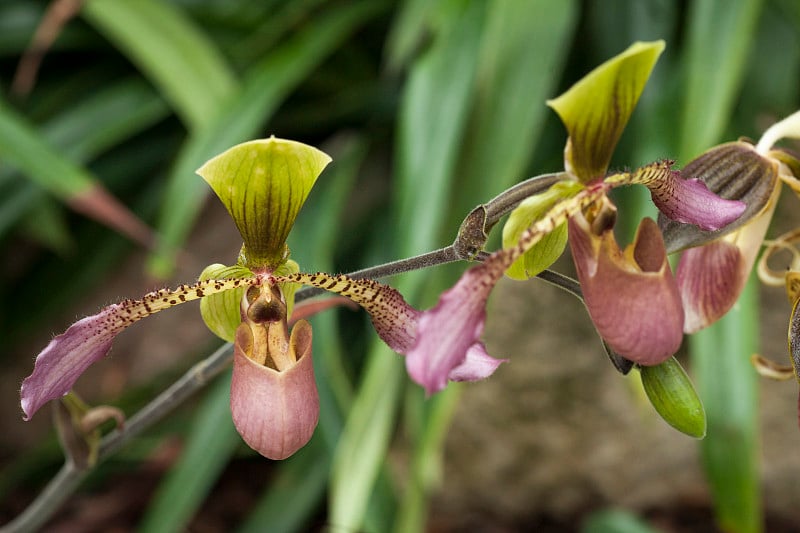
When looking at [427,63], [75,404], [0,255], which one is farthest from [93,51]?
[75,404]

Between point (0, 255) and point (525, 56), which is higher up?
point (525, 56)

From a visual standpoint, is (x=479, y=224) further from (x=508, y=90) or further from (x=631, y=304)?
(x=508, y=90)

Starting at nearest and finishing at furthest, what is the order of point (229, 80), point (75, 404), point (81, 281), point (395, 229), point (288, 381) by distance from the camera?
point (288, 381), point (75, 404), point (395, 229), point (229, 80), point (81, 281)

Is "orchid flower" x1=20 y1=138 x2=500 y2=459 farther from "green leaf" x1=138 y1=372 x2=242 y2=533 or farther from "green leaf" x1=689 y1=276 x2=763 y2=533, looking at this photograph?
"green leaf" x1=138 y1=372 x2=242 y2=533

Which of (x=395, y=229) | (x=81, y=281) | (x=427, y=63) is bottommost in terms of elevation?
(x=81, y=281)

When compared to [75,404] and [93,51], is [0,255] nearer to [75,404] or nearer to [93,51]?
[93,51]

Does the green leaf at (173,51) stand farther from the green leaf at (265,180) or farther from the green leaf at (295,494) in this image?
the green leaf at (265,180)
